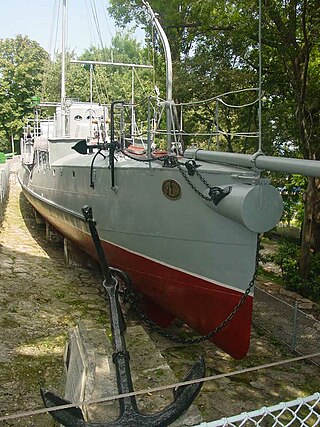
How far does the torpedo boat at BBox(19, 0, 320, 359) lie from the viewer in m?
4.75

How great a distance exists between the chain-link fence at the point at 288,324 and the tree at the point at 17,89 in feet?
109

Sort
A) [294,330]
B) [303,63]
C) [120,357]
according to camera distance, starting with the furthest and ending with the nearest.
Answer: [303,63]
[294,330]
[120,357]

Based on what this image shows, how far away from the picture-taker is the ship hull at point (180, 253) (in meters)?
5.13

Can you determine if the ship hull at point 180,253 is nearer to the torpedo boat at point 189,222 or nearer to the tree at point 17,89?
the torpedo boat at point 189,222

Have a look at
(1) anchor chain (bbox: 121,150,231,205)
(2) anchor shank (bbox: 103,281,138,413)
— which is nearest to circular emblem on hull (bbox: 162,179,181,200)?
(1) anchor chain (bbox: 121,150,231,205)

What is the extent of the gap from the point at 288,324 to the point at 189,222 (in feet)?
9.18

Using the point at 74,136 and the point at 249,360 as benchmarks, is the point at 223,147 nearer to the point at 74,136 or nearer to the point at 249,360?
the point at 74,136

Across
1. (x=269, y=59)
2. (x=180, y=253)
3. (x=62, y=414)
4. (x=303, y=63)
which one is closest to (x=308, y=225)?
(x=303, y=63)

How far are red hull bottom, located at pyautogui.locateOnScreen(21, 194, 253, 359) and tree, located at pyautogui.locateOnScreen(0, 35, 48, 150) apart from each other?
109 feet

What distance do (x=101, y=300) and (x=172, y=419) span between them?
4605 millimetres

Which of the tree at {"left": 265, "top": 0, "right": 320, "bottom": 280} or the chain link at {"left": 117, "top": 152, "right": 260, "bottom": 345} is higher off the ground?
the tree at {"left": 265, "top": 0, "right": 320, "bottom": 280}

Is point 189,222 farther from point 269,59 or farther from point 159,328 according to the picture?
→ point 269,59

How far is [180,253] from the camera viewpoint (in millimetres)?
5652

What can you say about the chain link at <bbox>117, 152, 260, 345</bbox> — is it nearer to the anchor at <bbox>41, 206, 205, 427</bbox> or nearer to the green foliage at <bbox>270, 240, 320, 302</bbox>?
the anchor at <bbox>41, 206, 205, 427</bbox>
